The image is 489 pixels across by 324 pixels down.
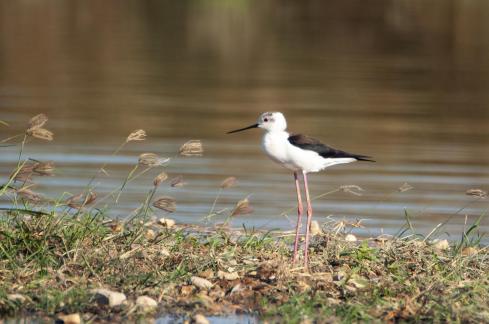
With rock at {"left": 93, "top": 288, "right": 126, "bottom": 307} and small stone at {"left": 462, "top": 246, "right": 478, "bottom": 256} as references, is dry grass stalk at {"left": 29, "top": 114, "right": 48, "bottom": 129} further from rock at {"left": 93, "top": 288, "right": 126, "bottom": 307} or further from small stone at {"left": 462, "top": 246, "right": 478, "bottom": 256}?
small stone at {"left": 462, "top": 246, "right": 478, "bottom": 256}

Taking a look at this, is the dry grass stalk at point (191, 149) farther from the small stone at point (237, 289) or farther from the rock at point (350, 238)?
A: the rock at point (350, 238)

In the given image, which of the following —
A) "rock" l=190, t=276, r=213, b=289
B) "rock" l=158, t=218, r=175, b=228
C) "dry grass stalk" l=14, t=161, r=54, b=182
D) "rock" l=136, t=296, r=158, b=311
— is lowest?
"rock" l=158, t=218, r=175, b=228

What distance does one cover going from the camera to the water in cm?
1146

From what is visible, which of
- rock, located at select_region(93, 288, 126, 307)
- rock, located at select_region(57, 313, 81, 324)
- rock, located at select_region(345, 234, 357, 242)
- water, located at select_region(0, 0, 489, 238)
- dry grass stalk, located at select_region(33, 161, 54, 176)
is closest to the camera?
rock, located at select_region(57, 313, 81, 324)

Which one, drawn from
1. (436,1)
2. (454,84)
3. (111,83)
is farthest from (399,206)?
(436,1)

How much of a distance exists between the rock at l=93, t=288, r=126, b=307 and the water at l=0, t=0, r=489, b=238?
265cm

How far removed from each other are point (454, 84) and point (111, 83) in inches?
248

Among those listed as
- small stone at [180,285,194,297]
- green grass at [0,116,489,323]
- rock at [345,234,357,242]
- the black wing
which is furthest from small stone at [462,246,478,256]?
small stone at [180,285,194,297]

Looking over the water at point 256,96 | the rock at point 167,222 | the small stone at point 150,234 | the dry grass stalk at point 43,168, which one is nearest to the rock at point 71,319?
the dry grass stalk at point 43,168

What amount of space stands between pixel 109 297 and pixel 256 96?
519 inches

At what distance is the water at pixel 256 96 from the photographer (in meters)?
11.5

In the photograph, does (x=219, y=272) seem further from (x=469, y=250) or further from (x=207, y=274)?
(x=469, y=250)

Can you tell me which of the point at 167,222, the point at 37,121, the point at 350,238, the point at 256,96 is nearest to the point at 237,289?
the point at 37,121

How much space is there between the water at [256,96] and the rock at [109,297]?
265 centimetres
